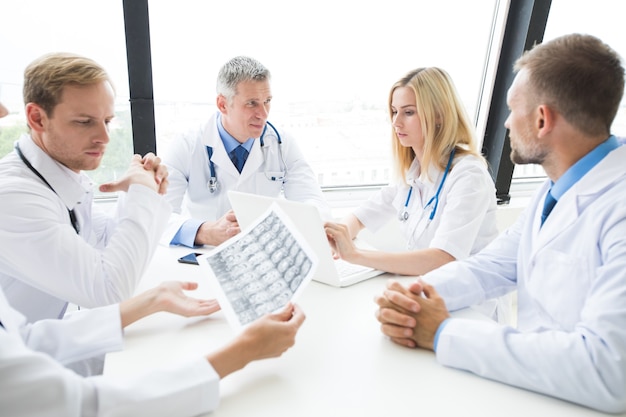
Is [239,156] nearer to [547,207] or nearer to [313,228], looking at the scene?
[313,228]

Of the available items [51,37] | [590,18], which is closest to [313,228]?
[51,37]

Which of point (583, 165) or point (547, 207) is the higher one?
point (583, 165)

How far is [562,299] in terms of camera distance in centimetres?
97

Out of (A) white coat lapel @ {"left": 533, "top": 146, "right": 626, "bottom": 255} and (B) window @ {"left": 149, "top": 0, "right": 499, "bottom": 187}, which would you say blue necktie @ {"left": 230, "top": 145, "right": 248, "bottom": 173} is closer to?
(B) window @ {"left": 149, "top": 0, "right": 499, "bottom": 187}

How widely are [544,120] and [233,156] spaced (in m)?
1.27

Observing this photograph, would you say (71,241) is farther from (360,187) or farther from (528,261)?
(360,187)

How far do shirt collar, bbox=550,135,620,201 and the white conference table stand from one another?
0.35 m

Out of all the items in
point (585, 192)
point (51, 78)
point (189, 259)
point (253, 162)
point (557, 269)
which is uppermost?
point (51, 78)

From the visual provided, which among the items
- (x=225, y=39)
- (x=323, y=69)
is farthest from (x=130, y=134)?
(x=323, y=69)

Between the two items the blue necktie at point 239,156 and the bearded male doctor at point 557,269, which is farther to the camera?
the blue necktie at point 239,156

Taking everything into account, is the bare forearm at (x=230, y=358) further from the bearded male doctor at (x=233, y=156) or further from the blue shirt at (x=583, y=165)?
the bearded male doctor at (x=233, y=156)

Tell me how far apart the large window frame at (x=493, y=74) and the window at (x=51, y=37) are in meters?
0.09

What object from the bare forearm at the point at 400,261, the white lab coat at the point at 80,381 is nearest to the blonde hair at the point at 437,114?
the bare forearm at the point at 400,261

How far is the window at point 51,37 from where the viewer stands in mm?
1935
